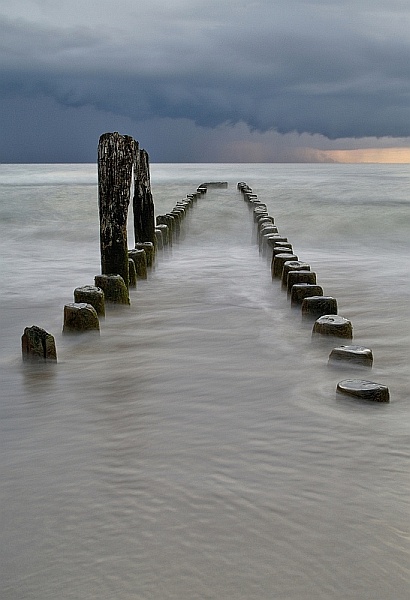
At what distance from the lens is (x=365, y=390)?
3674 millimetres

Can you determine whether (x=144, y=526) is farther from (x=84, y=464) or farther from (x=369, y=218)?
(x=369, y=218)

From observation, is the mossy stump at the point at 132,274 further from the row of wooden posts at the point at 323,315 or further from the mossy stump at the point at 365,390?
the mossy stump at the point at 365,390

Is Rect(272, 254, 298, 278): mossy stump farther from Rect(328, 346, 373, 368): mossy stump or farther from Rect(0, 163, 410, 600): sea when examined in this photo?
Rect(328, 346, 373, 368): mossy stump

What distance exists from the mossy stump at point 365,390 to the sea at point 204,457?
0.16 feet

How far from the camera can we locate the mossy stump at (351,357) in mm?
4320

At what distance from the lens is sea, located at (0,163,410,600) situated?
7.28 ft

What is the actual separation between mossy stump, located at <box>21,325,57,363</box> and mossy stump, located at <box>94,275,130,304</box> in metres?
1.83

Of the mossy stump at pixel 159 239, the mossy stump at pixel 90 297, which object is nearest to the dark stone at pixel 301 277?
the mossy stump at pixel 90 297

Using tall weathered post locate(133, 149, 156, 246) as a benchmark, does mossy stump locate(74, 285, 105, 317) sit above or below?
below

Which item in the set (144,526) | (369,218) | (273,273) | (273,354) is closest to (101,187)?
(273,273)

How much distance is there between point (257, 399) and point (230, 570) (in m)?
1.67

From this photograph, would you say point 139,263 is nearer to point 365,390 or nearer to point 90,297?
point 90,297

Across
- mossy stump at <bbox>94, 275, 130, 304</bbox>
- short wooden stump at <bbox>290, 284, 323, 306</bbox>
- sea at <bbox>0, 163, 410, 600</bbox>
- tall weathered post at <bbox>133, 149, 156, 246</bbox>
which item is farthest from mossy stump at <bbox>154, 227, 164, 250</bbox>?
short wooden stump at <bbox>290, 284, 323, 306</bbox>

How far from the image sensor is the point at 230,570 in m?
2.22
